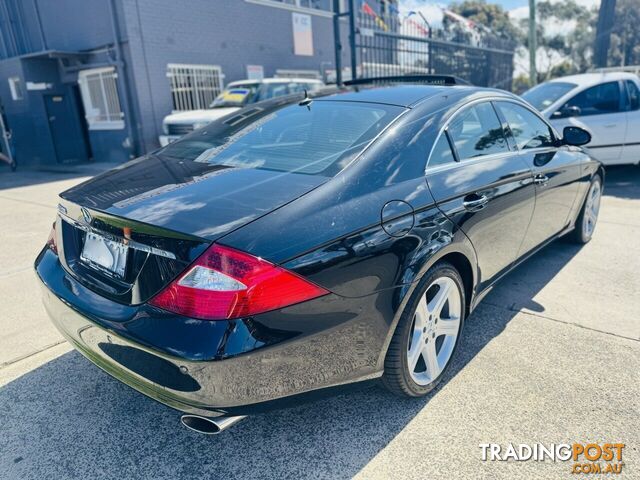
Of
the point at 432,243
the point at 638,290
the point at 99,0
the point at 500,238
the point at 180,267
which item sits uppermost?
the point at 99,0

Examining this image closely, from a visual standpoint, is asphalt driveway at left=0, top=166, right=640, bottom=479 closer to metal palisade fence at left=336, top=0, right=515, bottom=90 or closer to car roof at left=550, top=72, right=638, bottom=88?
car roof at left=550, top=72, right=638, bottom=88

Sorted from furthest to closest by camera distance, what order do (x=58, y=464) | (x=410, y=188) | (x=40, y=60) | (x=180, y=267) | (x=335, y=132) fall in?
(x=40, y=60)
(x=335, y=132)
(x=410, y=188)
(x=58, y=464)
(x=180, y=267)

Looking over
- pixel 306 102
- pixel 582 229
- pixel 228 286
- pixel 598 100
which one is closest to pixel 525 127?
pixel 582 229

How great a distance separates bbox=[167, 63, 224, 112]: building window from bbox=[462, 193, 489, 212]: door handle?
11560 mm

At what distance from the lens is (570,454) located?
6.93 feet

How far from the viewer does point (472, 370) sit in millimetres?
2725

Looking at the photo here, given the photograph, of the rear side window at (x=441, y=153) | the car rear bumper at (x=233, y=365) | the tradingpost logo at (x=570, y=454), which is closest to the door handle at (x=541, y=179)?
the rear side window at (x=441, y=153)

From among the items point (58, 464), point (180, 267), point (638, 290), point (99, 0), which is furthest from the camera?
point (99, 0)

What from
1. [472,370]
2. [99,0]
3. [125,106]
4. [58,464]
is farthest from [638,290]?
[99,0]

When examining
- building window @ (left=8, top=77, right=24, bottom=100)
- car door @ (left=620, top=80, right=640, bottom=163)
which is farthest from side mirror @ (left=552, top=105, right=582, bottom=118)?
building window @ (left=8, top=77, right=24, bottom=100)

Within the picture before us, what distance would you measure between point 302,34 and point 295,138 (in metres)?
14.7

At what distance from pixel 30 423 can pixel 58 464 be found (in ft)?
1.32

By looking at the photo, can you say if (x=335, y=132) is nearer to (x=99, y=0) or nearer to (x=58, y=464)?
(x=58, y=464)

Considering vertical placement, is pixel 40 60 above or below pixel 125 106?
above
